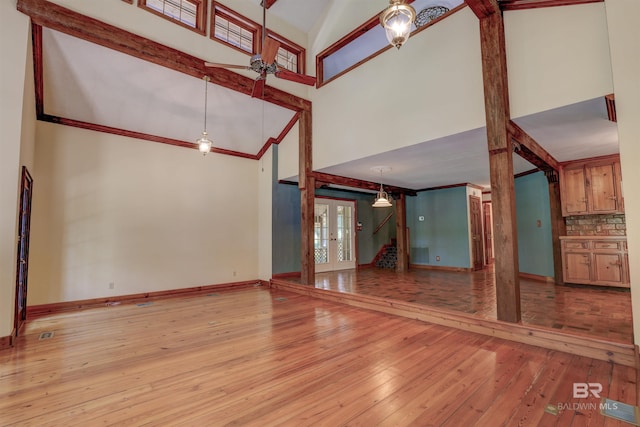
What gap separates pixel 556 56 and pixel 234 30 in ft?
16.1

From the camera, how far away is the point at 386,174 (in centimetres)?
651

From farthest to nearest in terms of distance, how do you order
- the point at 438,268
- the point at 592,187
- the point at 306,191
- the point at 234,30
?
the point at 438,268 < the point at 306,191 < the point at 592,187 < the point at 234,30

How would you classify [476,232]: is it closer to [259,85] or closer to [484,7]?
[484,7]

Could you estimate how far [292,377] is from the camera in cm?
251

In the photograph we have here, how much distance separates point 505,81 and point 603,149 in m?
2.96

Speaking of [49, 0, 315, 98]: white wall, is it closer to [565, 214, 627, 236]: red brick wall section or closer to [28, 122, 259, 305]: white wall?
[28, 122, 259, 305]: white wall

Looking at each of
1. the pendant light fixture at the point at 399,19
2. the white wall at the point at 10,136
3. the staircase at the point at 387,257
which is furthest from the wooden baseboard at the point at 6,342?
the staircase at the point at 387,257

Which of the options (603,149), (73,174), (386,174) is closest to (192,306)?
(73,174)

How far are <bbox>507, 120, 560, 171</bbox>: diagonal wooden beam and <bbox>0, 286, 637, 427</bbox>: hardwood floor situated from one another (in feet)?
7.95

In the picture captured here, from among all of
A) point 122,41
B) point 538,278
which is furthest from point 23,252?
point 538,278

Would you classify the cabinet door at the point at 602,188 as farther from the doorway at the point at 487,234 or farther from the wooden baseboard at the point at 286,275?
the wooden baseboard at the point at 286,275

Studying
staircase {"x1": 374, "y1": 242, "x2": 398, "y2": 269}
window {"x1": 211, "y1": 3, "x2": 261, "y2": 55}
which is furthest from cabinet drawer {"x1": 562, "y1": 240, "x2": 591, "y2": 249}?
window {"x1": 211, "y1": 3, "x2": 261, "y2": 55}

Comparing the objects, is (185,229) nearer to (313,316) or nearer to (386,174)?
(313,316)

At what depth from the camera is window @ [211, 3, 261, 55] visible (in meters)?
5.16
